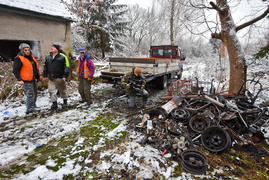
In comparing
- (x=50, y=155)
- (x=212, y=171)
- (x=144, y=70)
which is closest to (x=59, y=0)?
(x=144, y=70)

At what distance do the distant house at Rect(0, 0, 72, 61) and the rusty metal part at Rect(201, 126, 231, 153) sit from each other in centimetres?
718

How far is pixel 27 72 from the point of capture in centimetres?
383

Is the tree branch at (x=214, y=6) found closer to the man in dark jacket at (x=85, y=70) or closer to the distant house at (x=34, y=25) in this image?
the man in dark jacket at (x=85, y=70)

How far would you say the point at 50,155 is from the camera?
2.47 metres

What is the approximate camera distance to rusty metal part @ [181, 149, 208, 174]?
2150 millimetres

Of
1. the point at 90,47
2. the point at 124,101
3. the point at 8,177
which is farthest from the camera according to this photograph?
the point at 90,47

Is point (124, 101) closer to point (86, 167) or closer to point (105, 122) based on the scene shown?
point (105, 122)

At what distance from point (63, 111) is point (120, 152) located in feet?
8.78

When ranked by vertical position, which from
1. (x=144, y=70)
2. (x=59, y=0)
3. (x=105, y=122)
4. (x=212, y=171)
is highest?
(x=59, y=0)

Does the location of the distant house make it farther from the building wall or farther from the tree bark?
the tree bark

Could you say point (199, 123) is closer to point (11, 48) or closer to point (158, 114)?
point (158, 114)

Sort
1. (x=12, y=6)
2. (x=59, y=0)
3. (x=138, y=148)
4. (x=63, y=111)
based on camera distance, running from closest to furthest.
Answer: (x=138, y=148) < (x=63, y=111) < (x=12, y=6) < (x=59, y=0)

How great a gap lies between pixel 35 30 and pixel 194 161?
7511 mm

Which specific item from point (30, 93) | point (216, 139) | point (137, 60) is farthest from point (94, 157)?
point (137, 60)
